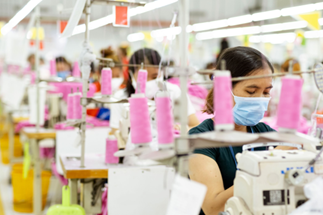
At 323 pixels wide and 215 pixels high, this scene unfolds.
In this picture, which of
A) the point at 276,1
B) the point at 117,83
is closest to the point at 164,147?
the point at 117,83

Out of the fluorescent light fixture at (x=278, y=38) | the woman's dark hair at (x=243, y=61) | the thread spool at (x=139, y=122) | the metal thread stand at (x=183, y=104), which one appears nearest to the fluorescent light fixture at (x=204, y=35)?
the fluorescent light fixture at (x=278, y=38)

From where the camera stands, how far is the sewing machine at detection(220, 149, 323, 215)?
3.88ft

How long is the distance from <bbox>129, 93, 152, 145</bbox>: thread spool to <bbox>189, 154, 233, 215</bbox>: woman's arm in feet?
1.41

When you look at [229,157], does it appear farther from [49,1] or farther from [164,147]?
[49,1]

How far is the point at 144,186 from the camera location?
193cm

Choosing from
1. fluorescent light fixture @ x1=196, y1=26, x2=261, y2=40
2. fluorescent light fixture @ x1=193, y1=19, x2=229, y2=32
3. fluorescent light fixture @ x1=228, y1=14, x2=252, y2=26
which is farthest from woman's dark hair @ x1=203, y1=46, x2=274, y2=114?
fluorescent light fixture @ x1=196, y1=26, x2=261, y2=40

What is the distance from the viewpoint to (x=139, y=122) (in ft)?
4.13

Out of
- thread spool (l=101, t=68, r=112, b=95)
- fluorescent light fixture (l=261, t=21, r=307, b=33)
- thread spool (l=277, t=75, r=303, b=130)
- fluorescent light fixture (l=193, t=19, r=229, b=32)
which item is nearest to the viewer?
thread spool (l=277, t=75, r=303, b=130)

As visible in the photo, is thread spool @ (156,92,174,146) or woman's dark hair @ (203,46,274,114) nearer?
thread spool @ (156,92,174,146)

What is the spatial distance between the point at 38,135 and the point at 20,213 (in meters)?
0.89

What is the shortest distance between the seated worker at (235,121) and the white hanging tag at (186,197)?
0.57m

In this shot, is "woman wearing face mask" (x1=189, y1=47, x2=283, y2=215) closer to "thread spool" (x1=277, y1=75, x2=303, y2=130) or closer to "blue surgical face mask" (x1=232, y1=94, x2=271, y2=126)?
"blue surgical face mask" (x1=232, y1=94, x2=271, y2=126)

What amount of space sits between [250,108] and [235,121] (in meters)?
0.11

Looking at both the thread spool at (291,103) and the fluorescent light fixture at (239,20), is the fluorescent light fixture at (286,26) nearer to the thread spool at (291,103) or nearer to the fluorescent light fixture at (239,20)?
the fluorescent light fixture at (239,20)
